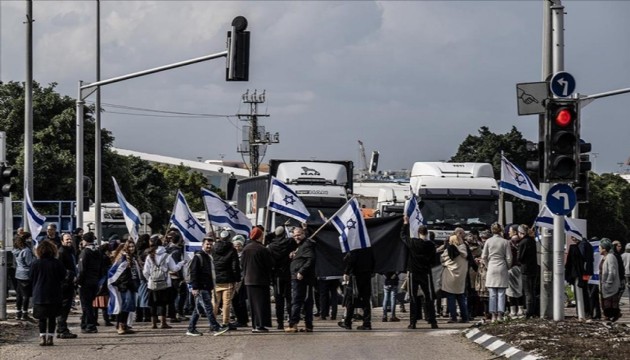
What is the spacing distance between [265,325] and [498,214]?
14762mm

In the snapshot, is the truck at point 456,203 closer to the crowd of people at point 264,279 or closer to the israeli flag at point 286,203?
the crowd of people at point 264,279

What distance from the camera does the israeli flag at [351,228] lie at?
76.3 ft

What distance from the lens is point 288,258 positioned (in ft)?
76.6

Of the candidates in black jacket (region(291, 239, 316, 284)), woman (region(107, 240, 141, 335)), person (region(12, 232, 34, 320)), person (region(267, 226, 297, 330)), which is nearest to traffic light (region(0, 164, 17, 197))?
person (region(12, 232, 34, 320))

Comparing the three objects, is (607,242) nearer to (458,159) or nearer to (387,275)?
(387,275)

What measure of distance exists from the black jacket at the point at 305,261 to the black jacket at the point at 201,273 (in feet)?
4.81

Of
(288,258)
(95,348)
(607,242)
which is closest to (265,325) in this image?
(288,258)

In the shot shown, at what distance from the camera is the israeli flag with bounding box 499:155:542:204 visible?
27219 millimetres

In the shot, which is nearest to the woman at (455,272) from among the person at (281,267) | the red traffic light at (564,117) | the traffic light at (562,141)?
the person at (281,267)

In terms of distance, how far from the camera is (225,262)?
73.7 ft

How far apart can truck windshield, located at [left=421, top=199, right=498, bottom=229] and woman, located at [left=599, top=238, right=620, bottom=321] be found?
10361mm

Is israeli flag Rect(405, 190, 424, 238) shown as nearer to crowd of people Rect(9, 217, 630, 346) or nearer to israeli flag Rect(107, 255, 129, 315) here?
crowd of people Rect(9, 217, 630, 346)

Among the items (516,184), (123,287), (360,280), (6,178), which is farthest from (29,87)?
(516,184)

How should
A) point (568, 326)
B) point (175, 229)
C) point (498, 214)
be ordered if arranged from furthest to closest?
point (498, 214)
point (175, 229)
point (568, 326)
